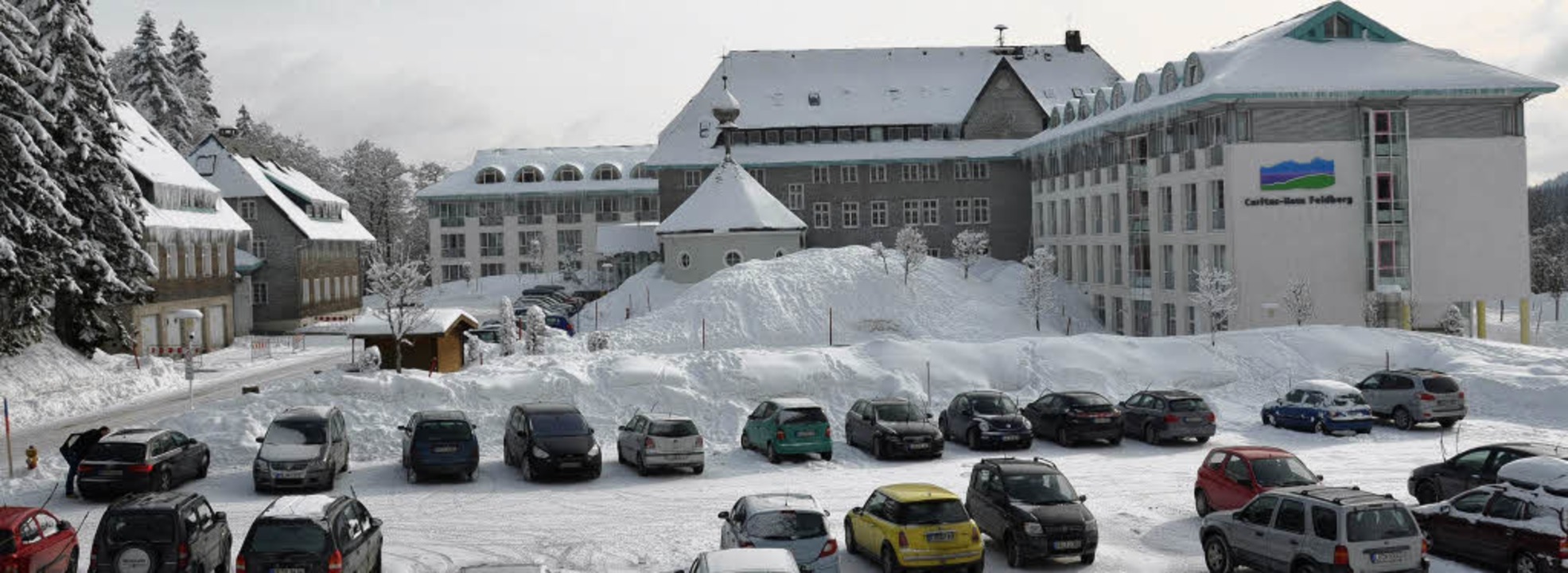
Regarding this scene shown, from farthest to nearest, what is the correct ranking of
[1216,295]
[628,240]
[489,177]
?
[489,177] < [628,240] < [1216,295]

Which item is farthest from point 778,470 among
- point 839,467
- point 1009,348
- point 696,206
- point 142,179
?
point 696,206

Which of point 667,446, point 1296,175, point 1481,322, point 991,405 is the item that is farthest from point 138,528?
point 1481,322

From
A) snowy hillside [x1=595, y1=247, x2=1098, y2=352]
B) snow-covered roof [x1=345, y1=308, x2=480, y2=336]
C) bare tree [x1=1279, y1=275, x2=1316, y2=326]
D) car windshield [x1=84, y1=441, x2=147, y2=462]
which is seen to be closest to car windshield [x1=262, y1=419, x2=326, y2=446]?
car windshield [x1=84, y1=441, x2=147, y2=462]

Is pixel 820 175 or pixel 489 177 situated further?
pixel 489 177

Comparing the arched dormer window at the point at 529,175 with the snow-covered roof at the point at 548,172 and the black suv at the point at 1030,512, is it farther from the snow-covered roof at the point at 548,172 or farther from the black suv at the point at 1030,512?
the black suv at the point at 1030,512

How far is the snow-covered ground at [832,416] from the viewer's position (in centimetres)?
2167

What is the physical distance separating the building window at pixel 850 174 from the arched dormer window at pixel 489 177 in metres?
39.8

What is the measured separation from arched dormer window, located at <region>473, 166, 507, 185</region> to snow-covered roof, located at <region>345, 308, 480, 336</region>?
2755 inches

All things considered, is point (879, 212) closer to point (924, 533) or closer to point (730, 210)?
point (730, 210)

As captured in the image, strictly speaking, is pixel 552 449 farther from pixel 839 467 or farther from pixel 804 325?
pixel 804 325

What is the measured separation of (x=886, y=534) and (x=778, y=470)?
33.2 ft

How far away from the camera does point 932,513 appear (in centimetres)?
1822

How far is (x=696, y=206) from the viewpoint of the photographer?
70.6m

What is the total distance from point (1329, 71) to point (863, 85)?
1492 inches
